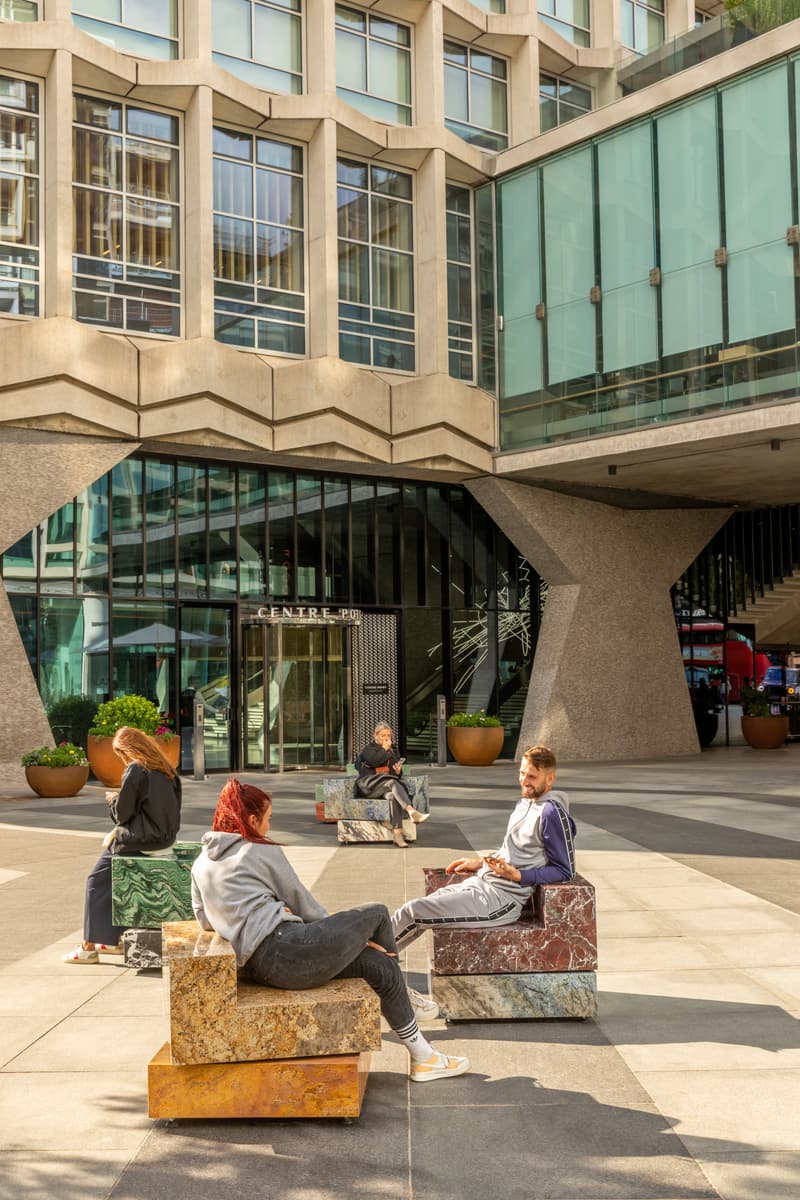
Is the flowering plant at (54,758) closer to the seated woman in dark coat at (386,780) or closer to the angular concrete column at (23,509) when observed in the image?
the angular concrete column at (23,509)

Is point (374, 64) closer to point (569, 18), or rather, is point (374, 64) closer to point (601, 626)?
point (569, 18)

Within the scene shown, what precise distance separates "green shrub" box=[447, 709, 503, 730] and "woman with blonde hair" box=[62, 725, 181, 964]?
17.8 meters

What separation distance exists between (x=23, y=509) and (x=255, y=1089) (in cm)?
1786

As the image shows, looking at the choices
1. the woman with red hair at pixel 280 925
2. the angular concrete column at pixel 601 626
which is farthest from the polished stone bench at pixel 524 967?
the angular concrete column at pixel 601 626

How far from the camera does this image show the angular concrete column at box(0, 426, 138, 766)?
21391 mm

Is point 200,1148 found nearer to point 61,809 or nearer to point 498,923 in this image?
point 498,923

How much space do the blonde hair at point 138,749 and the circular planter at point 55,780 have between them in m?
12.3

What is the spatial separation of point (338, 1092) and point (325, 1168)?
1.47 ft

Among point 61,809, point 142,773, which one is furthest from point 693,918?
point 61,809

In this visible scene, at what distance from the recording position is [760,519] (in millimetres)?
35906

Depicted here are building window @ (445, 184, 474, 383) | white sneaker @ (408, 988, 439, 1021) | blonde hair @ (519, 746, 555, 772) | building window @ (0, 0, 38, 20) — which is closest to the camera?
white sneaker @ (408, 988, 439, 1021)

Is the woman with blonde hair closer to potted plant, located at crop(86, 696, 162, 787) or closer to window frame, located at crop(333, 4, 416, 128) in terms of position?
potted plant, located at crop(86, 696, 162, 787)

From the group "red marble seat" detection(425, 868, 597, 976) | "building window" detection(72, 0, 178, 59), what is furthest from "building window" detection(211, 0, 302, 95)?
"red marble seat" detection(425, 868, 597, 976)

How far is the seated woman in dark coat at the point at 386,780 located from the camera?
45.1ft
